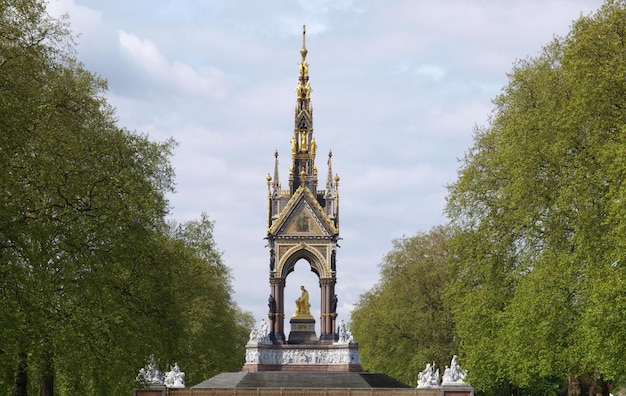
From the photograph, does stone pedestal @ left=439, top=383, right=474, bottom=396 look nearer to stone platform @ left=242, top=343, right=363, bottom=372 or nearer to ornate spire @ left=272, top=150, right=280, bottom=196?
stone platform @ left=242, top=343, right=363, bottom=372

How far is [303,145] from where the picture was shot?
66.8 meters

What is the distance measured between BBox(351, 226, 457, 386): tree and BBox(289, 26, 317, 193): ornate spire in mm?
9815

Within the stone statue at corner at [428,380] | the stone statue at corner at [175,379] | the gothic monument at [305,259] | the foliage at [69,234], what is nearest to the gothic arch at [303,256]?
the gothic monument at [305,259]

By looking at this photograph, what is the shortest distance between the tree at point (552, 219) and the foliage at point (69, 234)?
43.8 feet

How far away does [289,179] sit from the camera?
65875 millimetres

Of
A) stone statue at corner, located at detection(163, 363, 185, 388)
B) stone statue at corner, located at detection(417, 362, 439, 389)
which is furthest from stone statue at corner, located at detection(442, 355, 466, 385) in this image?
stone statue at corner, located at detection(163, 363, 185, 388)

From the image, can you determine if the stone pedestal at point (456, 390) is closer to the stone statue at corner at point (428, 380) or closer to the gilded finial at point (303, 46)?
the stone statue at corner at point (428, 380)

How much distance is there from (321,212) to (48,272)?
34878 millimetres

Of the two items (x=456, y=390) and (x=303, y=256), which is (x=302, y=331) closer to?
(x=303, y=256)

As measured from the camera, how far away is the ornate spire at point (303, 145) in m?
66.0

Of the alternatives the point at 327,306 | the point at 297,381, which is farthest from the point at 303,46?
the point at 297,381

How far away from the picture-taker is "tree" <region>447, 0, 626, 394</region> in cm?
3512

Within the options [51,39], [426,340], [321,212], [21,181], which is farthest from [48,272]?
[426,340]

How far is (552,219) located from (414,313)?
100 ft
